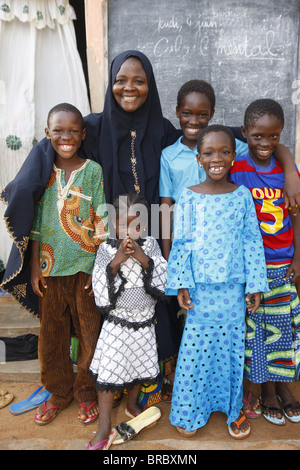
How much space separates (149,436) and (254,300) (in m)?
1.00

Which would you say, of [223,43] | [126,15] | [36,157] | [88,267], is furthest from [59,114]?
[223,43]

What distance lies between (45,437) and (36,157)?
64.9 inches

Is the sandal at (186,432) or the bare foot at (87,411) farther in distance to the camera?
the bare foot at (87,411)

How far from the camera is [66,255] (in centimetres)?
219

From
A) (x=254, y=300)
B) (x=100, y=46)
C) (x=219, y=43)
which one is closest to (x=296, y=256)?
(x=254, y=300)

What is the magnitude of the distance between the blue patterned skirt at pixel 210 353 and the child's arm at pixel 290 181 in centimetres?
56

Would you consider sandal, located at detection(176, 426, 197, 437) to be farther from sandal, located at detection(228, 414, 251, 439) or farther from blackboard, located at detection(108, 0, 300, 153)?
blackboard, located at detection(108, 0, 300, 153)

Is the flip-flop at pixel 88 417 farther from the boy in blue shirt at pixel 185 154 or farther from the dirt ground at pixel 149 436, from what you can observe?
the boy in blue shirt at pixel 185 154

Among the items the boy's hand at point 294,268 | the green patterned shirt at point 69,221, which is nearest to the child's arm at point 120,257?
the green patterned shirt at point 69,221

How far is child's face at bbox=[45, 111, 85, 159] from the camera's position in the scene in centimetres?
212

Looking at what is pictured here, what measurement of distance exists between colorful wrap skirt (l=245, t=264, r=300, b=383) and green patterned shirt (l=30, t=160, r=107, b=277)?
105cm

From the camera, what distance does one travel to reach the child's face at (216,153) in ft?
6.54

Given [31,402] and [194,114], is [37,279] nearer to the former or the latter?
[31,402]

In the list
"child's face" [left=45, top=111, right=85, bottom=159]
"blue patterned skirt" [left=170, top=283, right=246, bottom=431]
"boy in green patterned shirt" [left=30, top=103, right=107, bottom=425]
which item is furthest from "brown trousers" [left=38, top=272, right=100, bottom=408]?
"child's face" [left=45, top=111, right=85, bottom=159]
